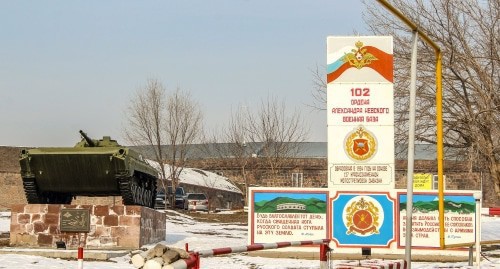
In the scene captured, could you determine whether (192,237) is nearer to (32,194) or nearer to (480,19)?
(32,194)

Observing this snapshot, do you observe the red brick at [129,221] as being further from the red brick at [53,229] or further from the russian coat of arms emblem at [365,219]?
the russian coat of arms emblem at [365,219]

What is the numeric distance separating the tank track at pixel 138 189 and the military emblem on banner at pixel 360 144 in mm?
5433

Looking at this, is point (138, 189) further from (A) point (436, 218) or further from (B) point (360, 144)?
(A) point (436, 218)

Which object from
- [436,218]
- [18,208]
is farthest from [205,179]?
[436,218]

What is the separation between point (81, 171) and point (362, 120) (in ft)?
23.1

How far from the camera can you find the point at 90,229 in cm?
2112

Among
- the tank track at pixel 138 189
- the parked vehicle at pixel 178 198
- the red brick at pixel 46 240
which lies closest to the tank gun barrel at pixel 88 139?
the tank track at pixel 138 189

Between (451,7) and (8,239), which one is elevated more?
(451,7)

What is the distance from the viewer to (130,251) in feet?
66.7

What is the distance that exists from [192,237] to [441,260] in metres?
7.57

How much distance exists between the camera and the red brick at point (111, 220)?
832 inches

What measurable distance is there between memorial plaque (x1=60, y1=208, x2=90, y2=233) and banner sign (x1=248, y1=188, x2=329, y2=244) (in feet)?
13.0

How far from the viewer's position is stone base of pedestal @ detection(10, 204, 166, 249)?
21062 millimetres

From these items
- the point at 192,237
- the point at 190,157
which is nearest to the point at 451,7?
the point at 192,237
